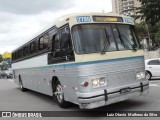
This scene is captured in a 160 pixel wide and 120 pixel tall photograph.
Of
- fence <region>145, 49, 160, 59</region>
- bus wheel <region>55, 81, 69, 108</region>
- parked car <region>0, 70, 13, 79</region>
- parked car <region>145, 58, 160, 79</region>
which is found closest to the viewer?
bus wheel <region>55, 81, 69, 108</region>

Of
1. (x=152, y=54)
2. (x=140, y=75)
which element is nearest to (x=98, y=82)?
(x=140, y=75)

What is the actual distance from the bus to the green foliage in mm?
20382

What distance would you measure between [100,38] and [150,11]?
71.5ft

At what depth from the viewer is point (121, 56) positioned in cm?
886

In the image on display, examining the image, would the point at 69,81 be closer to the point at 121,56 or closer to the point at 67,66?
the point at 67,66

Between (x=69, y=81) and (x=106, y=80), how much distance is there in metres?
1.23

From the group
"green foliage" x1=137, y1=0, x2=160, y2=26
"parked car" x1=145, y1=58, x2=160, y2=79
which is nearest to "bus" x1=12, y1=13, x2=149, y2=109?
"parked car" x1=145, y1=58, x2=160, y2=79

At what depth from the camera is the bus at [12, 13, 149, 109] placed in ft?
27.1

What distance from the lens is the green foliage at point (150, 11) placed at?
28938 mm

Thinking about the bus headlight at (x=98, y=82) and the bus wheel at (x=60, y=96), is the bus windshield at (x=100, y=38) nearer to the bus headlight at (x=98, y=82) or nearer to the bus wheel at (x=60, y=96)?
the bus headlight at (x=98, y=82)

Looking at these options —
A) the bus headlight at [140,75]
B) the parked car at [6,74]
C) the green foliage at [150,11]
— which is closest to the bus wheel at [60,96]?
the bus headlight at [140,75]

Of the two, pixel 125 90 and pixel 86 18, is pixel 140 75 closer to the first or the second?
pixel 125 90

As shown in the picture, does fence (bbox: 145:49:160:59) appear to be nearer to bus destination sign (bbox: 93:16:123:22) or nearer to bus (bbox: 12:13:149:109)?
bus (bbox: 12:13:149:109)

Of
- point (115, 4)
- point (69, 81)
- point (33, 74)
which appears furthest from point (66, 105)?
point (115, 4)
